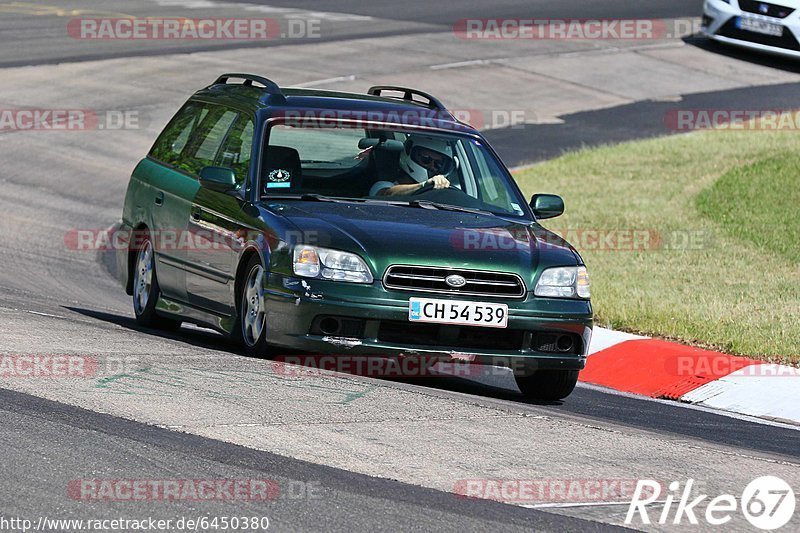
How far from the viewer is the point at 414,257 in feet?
28.8

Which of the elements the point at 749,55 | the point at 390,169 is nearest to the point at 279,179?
the point at 390,169

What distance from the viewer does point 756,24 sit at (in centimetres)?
2728

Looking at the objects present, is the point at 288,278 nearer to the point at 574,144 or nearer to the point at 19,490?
the point at 19,490

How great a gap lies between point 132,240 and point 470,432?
15.7 feet

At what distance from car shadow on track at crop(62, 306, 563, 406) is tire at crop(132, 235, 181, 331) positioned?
0.07 metres

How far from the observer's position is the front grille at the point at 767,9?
87.2ft

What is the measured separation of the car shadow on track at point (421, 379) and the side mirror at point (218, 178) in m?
0.99

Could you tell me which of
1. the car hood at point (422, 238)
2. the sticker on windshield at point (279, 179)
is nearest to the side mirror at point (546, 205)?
the car hood at point (422, 238)

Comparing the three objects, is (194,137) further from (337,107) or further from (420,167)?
(420,167)

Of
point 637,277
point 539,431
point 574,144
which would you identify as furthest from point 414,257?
point 574,144

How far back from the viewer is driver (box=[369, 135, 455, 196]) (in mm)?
9859

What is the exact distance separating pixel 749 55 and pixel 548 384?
68.5 feet

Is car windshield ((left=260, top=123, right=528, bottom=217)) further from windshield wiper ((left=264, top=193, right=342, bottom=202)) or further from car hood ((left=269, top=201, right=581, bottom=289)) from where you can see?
car hood ((left=269, top=201, right=581, bottom=289))

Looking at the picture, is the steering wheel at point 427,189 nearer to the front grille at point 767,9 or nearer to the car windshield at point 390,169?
the car windshield at point 390,169
